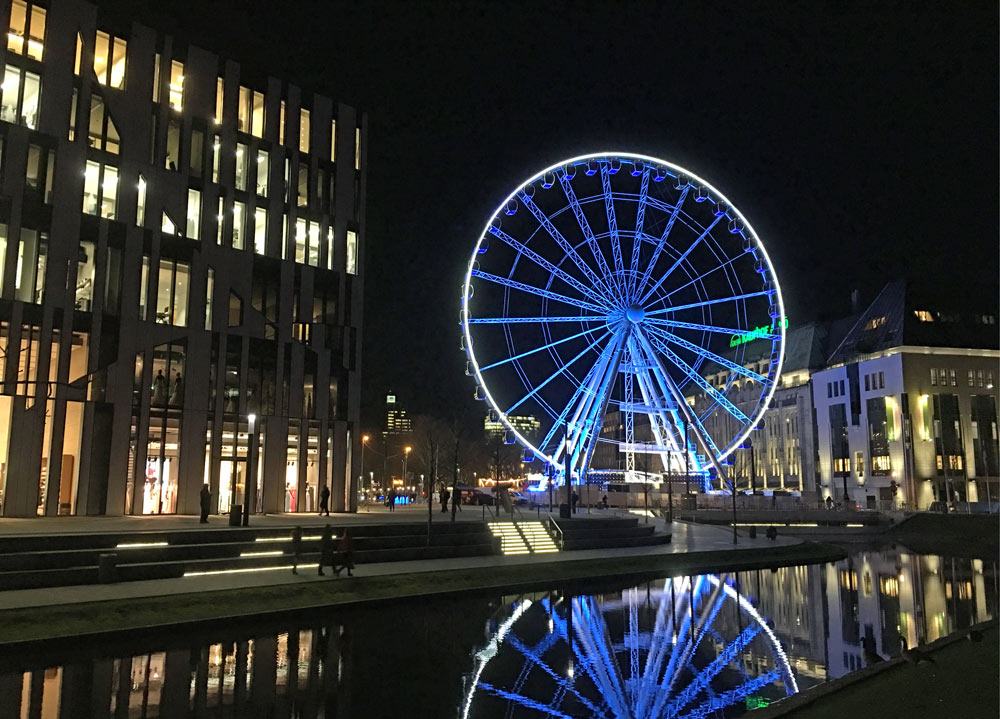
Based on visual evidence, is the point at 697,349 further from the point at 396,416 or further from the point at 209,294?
the point at 396,416

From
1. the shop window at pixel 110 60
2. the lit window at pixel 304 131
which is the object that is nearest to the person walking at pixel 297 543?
the shop window at pixel 110 60

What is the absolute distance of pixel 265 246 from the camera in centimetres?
4147

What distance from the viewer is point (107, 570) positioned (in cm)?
2122

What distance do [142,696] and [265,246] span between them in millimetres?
31609

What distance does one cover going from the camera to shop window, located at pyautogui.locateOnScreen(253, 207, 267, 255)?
41281 millimetres

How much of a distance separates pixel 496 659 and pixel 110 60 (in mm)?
34096

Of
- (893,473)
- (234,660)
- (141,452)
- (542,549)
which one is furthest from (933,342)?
(234,660)

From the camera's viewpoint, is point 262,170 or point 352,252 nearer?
point 262,170

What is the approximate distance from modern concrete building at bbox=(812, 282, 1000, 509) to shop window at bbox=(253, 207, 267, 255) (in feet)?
215

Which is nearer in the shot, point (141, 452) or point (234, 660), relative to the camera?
point (234, 660)

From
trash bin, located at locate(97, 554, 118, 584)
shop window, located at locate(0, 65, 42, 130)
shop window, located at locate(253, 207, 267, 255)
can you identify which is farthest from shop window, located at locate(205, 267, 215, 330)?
trash bin, located at locate(97, 554, 118, 584)

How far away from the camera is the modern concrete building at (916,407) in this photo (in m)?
82.9

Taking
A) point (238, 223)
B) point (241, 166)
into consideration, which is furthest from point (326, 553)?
point (241, 166)

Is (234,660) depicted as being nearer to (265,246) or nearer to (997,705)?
(997,705)
